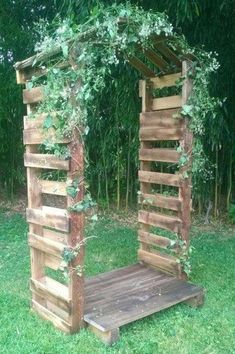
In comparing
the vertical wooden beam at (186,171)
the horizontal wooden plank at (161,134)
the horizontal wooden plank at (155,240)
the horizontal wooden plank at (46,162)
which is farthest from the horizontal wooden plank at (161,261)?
the horizontal wooden plank at (46,162)

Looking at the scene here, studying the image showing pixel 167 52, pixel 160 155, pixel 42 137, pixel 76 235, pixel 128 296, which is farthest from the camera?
pixel 160 155

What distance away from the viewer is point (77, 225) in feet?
7.54

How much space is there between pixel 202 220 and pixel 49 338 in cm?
339

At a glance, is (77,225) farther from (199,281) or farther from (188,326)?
(199,281)

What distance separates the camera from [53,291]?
2.52m

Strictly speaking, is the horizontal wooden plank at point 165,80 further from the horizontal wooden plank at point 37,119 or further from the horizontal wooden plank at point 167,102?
the horizontal wooden plank at point 37,119

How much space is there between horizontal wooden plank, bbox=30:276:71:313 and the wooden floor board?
17cm

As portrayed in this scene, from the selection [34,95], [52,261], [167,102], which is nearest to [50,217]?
[52,261]

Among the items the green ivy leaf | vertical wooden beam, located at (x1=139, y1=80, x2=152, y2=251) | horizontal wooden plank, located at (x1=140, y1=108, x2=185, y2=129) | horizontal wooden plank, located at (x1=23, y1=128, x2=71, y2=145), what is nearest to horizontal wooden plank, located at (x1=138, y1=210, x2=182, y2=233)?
vertical wooden beam, located at (x1=139, y1=80, x2=152, y2=251)

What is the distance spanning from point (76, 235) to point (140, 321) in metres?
0.80

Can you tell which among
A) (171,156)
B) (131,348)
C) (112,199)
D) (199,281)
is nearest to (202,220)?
(112,199)

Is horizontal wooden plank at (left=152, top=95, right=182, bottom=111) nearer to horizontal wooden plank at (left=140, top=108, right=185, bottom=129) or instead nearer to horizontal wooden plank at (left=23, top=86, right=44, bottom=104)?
horizontal wooden plank at (left=140, top=108, right=185, bottom=129)

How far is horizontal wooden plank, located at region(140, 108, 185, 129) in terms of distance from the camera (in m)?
2.92

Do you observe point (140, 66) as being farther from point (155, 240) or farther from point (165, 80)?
point (155, 240)
